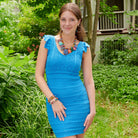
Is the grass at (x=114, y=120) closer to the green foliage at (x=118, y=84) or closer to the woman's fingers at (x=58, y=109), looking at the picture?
the green foliage at (x=118, y=84)

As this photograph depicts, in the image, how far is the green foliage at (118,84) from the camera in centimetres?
639

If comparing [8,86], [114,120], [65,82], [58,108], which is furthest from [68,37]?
[114,120]

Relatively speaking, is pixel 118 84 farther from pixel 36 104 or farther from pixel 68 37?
pixel 68 37

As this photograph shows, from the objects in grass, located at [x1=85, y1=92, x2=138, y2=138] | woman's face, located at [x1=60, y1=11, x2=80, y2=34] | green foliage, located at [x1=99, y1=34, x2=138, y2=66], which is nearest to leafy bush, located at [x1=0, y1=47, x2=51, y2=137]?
grass, located at [x1=85, y1=92, x2=138, y2=138]

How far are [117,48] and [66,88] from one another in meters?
11.8

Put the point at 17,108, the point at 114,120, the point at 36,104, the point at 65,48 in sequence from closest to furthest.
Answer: the point at 65,48 < the point at 17,108 < the point at 36,104 < the point at 114,120

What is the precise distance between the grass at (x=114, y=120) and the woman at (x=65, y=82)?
2.09m

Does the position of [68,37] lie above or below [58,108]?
above

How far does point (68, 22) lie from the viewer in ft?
7.00

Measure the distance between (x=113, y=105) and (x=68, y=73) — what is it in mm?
4007

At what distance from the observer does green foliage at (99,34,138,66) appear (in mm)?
11734

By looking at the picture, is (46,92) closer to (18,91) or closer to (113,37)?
(18,91)

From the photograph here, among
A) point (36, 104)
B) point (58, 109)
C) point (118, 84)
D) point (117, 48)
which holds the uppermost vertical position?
point (58, 109)

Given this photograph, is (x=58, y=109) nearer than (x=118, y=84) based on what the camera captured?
Yes
